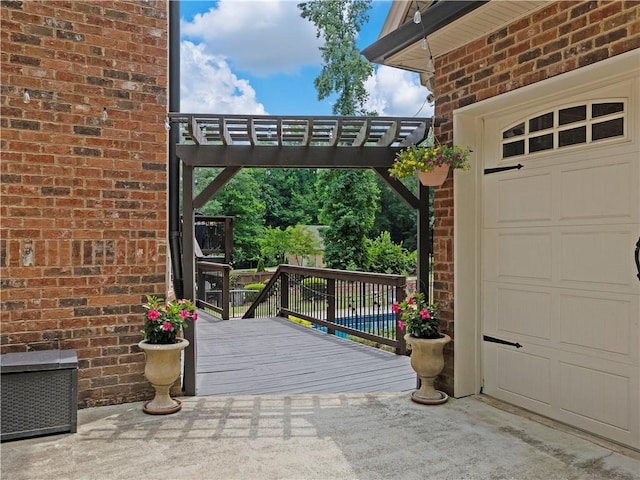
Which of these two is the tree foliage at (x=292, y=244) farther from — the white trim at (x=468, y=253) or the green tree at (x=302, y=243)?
the white trim at (x=468, y=253)

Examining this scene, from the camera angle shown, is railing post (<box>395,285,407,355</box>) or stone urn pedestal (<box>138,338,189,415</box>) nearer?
stone urn pedestal (<box>138,338,189,415</box>)

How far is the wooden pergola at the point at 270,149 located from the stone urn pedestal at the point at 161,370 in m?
0.41

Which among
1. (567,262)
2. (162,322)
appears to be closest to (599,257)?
(567,262)

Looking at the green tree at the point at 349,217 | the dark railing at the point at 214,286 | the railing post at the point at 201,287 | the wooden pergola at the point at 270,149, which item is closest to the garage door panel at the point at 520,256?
the wooden pergola at the point at 270,149

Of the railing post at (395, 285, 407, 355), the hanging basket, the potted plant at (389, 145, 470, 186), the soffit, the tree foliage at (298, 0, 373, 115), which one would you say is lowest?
the railing post at (395, 285, 407, 355)

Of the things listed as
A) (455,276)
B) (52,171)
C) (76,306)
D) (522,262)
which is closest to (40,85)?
(52,171)

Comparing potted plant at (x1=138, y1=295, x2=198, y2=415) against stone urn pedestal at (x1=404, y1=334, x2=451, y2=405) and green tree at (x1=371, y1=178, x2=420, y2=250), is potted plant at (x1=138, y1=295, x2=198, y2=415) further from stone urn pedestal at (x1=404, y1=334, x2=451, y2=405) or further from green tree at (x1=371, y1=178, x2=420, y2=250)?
green tree at (x1=371, y1=178, x2=420, y2=250)

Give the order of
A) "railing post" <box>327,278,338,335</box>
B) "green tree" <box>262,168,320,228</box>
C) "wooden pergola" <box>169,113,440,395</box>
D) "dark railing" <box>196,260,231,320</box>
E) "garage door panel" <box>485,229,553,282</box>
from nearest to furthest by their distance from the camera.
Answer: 1. "garage door panel" <box>485,229,553,282</box>
2. "wooden pergola" <box>169,113,440,395</box>
3. "railing post" <box>327,278,338,335</box>
4. "dark railing" <box>196,260,231,320</box>
5. "green tree" <box>262,168,320,228</box>

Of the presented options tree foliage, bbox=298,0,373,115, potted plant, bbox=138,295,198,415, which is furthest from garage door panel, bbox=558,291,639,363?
tree foliage, bbox=298,0,373,115

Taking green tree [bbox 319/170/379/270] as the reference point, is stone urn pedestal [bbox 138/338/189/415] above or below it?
below

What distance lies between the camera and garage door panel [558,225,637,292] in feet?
9.11

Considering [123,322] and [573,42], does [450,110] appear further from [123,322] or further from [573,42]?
[123,322]

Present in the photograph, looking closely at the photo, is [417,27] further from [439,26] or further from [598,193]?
[598,193]

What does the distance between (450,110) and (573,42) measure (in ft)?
3.66
